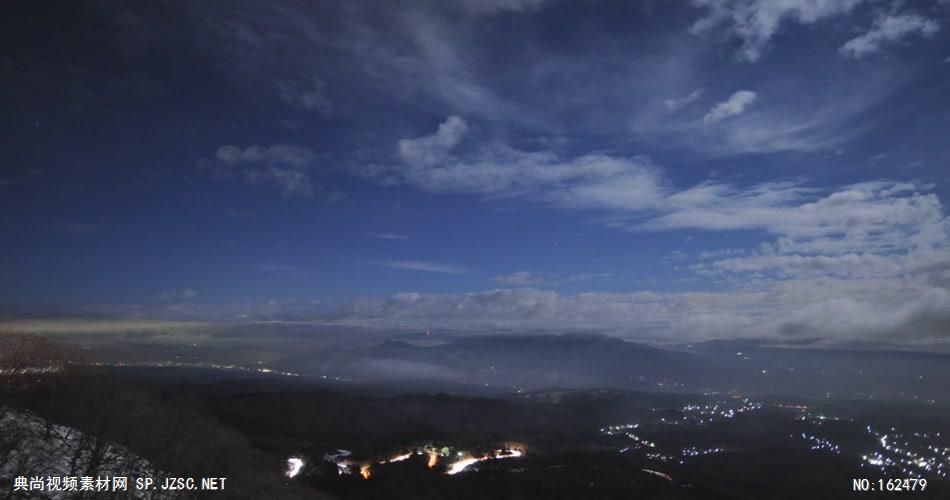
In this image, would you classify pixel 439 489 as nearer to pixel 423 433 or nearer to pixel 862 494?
pixel 423 433

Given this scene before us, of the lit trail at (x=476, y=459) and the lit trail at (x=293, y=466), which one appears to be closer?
the lit trail at (x=293, y=466)

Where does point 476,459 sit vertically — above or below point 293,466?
below

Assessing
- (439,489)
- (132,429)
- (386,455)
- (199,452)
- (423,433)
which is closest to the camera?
(132,429)

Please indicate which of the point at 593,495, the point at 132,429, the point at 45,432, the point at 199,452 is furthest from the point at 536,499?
the point at 45,432

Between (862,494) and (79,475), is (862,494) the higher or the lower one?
the lower one

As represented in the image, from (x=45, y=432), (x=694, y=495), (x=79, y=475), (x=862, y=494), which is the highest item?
(x=45, y=432)

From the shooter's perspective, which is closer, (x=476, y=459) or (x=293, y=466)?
(x=293, y=466)

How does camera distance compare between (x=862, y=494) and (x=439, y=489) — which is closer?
(x=439, y=489)

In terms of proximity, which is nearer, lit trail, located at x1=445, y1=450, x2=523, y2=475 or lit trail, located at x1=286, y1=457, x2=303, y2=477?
lit trail, located at x1=286, y1=457, x2=303, y2=477

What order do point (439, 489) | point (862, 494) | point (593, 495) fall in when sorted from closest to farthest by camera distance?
point (439, 489), point (593, 495), point (862, 494)

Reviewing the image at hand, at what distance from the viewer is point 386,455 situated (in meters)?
144

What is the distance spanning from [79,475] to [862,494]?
9224 inches

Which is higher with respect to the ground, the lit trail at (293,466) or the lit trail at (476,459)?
the lit trail at (293,466)

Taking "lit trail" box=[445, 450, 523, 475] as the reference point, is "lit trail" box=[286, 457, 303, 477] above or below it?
above
